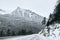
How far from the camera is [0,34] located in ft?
8.79

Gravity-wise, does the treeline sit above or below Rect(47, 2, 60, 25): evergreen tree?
below

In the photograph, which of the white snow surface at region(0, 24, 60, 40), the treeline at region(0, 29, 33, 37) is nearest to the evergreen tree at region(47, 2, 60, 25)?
the white snow surface at region(0, 24, 60, 40)

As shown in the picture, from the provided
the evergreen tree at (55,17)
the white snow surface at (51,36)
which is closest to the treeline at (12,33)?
the white snow surface at (51,36)

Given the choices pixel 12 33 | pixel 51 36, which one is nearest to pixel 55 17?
pixel 51 36

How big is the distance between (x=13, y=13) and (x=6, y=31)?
0.71 metres

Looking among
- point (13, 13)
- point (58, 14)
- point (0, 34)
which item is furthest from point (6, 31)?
point (58, 14)

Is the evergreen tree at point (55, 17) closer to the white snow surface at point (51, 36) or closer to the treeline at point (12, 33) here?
the white snow surface at point (51, 36)

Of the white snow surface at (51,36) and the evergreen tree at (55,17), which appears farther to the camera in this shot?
the evergreen tree at (55,17)

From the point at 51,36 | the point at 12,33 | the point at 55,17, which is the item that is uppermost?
the point at 55,17

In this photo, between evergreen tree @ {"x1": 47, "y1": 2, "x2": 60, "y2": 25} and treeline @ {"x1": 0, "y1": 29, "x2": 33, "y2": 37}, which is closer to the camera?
treeline @ {"x1": 0, "y1": 29, "x2": 33, "y2": 37}

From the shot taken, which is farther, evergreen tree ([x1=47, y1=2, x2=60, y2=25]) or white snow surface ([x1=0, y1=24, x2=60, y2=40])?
evergreen tree ([x1=47, y1=2, x2=60, y2=25])

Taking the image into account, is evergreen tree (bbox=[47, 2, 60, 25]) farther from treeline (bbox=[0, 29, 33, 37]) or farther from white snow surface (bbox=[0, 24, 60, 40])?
treeline (bbox=[0, 29, 33, 37])

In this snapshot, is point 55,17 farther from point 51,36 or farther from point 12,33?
point 12,33

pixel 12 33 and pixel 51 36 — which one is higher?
pixel 12 33
